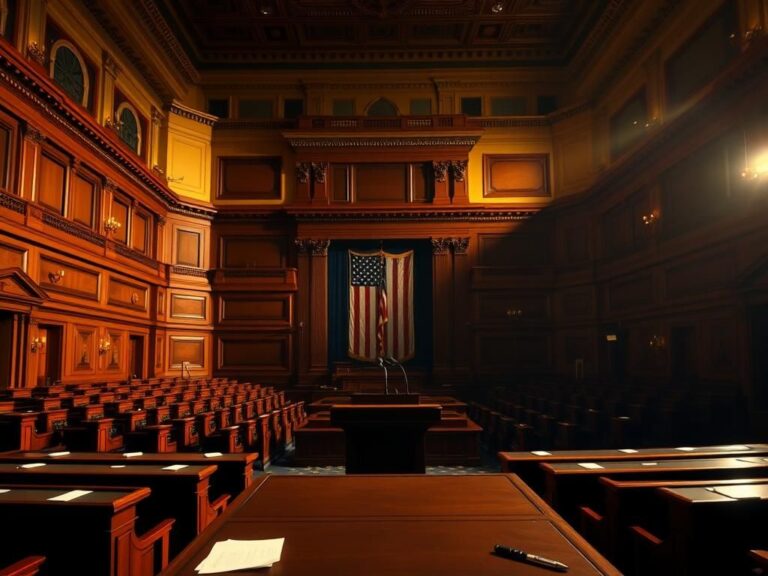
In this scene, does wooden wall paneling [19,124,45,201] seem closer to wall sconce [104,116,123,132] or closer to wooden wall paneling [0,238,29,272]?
wooden wall paneling [0,238,29,272]

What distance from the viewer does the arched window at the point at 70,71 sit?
9.79 meters

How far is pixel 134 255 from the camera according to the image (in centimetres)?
1235

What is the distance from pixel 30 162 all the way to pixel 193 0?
693 centimetres

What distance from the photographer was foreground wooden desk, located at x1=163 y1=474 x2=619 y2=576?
4.67ft

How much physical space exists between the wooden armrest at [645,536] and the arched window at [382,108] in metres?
14.5

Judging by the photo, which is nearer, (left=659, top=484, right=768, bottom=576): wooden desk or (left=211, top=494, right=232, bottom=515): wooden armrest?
(left=659, top=484, right=768, bottom=576): wooden desk

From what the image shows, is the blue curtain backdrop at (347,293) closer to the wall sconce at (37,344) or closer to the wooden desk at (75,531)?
the wall sconce at (37,344)

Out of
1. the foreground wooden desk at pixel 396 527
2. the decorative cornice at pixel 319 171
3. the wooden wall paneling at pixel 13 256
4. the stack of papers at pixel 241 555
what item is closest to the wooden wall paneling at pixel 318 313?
the decorative cornice at pixel 319 171

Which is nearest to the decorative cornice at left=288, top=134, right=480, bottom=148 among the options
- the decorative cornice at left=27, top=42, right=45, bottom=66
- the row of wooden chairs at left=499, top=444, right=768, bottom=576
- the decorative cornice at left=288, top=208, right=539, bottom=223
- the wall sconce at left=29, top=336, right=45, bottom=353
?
the decorative cornice at left=288, top=208, right=539, bottom=223

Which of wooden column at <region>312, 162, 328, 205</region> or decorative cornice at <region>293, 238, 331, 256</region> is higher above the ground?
wooden column at <region>312, 162, 328, 205</region>

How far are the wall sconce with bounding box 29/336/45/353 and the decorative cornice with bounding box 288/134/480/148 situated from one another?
800 cm

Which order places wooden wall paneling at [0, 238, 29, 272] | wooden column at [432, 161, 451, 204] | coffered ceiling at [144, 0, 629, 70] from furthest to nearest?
wooden column at [432, 161, 451, 204], coffered ceiling at [144, 0, 629, 70], wooden wall paneling at [0, 238, 29, 272]

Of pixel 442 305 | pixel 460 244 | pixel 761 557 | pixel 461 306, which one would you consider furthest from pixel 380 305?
pixel 761 557

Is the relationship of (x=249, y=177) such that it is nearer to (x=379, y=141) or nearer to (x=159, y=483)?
(x=379, y=141)
